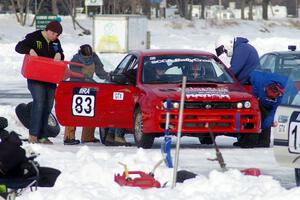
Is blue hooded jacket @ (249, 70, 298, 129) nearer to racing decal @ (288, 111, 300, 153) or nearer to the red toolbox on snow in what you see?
the red toolbox on snow

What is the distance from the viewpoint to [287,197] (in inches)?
321

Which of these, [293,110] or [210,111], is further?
[210,111]

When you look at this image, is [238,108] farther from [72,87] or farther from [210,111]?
[72,87]

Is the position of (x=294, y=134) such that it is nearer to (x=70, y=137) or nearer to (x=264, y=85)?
(x=264, y=85)

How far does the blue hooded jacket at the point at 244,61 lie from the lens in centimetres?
1485

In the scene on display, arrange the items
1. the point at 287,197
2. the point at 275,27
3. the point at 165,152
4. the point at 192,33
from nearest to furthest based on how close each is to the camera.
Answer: the point at 287,197 → the point at 165,152 → the point at 192,33 → the point at 275,27

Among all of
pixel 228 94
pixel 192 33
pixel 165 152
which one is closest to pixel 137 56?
pixel 228 94

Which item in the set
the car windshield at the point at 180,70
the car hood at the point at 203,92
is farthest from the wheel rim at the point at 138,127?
the car windshield at the point at 180,70

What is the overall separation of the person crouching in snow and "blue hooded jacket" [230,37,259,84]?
6.49 feet

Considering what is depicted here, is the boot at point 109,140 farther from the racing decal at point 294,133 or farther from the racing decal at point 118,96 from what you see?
the racing decal at point 294,133

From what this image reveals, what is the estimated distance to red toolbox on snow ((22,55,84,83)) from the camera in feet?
45.5

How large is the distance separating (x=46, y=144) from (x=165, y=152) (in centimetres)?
390

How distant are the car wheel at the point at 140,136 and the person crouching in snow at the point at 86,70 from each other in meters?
1.26

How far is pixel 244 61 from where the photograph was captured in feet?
48.9
